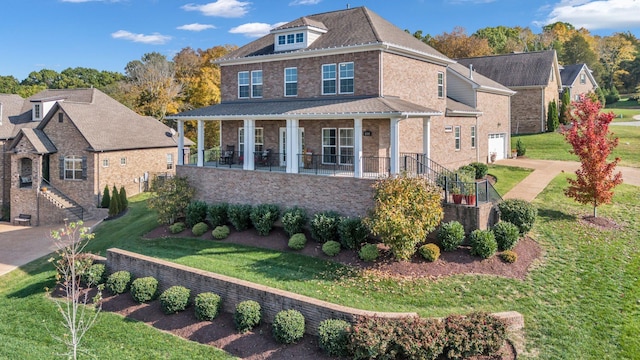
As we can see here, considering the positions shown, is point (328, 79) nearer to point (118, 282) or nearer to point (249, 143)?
point (249, 143)

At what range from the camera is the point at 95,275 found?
1662 centimetres

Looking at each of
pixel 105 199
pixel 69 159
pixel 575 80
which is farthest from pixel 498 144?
pixel 69 159

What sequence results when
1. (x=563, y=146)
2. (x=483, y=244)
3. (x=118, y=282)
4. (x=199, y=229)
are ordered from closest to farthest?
(x=483, y=244), (x=118, y=282), (x=199, y=229), (x=563, y=146)

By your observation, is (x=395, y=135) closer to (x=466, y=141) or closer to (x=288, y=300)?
(x=288, y=300)

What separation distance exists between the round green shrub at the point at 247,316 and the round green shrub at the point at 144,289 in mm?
3910

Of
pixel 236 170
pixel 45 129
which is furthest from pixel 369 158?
pixel 45 129

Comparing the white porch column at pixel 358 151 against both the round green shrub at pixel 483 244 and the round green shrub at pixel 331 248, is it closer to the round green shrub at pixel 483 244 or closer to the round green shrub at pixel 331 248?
the round green shrub at pixel 331 248

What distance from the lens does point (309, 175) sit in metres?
19.5

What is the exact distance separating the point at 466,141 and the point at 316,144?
38.9 ft

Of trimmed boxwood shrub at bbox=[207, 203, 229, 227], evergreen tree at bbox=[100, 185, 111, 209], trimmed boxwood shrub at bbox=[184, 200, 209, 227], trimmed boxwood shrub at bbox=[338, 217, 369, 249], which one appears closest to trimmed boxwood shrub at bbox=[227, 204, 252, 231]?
trimmed boxwood shrub at bbox=[207, 203, 229, 227]

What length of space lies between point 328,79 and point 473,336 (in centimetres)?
1493

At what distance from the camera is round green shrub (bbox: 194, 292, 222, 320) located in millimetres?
13734

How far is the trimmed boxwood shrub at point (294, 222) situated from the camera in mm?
18734

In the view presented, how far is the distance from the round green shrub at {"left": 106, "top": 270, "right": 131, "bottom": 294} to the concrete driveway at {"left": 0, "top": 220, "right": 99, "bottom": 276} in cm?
774
